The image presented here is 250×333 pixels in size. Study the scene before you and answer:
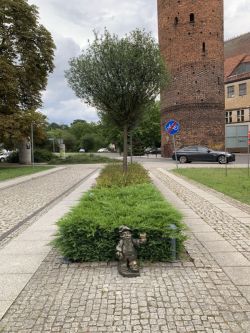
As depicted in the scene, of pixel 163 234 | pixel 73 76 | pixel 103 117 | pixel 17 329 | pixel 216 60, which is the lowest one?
pixel 17 329

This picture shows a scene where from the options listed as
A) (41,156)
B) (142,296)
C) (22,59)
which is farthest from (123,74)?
(41,156)

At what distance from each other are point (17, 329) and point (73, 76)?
12.2m

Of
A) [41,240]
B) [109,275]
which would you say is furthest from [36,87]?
[109,275]

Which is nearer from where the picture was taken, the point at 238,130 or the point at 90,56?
the point at 90,56

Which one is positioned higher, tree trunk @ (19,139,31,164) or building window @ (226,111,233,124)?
building window @ (226,111,233,124)

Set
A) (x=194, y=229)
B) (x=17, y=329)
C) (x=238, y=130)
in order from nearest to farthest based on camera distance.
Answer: (x=17, y=329) < (x=194, y=229) < (x=238, y=130)

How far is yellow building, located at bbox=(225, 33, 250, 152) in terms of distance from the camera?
5097 cm

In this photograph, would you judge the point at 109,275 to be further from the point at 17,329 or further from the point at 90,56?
the point at 90,56

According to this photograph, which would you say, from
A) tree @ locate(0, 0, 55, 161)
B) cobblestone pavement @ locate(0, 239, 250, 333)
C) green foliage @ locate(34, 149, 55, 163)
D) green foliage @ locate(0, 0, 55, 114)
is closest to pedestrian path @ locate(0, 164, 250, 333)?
cobblestone pavement @ locate(0, 239, 250, 333)

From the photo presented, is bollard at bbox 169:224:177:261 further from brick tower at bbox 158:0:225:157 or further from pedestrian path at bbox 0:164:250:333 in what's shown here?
brick tower at bbox 158:0:225:157

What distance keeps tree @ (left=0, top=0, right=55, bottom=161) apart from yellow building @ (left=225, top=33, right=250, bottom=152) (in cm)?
3167

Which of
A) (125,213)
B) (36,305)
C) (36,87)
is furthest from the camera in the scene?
(36,87)

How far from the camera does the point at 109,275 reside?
4.15 metres

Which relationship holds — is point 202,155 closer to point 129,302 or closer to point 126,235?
point 126,235
